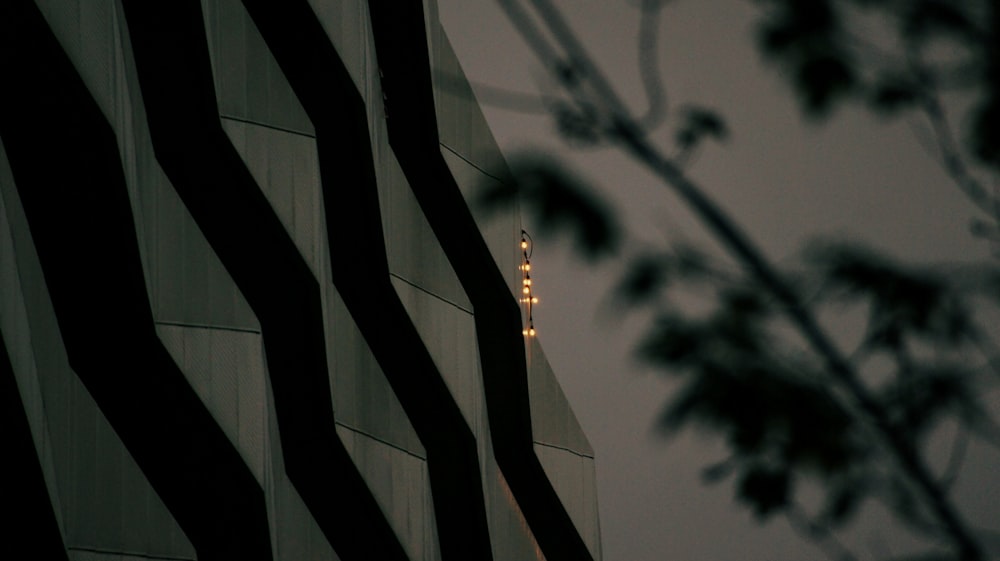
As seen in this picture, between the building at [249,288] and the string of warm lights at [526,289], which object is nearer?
the building at [249,288]

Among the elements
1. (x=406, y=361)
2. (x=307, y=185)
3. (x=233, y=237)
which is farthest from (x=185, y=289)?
(x=406, y=361)

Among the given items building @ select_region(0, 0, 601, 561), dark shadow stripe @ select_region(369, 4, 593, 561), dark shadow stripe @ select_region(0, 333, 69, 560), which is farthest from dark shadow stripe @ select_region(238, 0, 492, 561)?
dark shadow stripe @ select_region(0, 333, 69, 560)

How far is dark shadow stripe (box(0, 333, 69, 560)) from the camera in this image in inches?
368

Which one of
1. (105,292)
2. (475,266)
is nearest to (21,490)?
(105,292)

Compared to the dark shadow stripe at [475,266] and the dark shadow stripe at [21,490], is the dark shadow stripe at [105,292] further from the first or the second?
the dark shadow stripe at [475,266]

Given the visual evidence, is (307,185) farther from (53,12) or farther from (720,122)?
(720,122)

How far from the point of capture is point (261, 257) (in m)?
14.7

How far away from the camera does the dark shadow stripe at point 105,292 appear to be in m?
9.77

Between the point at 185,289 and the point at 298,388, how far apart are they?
118 inches

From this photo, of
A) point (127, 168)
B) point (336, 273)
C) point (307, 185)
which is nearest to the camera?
point (127, 168)

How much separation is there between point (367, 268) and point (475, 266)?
13.8ft

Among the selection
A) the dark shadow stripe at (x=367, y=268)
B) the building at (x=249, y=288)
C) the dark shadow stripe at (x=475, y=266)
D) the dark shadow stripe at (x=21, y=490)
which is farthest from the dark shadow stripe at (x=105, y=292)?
the dark shadow stripe at (x=475, y=266)

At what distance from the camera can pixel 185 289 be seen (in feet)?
42.5

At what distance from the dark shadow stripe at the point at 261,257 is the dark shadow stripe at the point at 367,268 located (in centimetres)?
191
